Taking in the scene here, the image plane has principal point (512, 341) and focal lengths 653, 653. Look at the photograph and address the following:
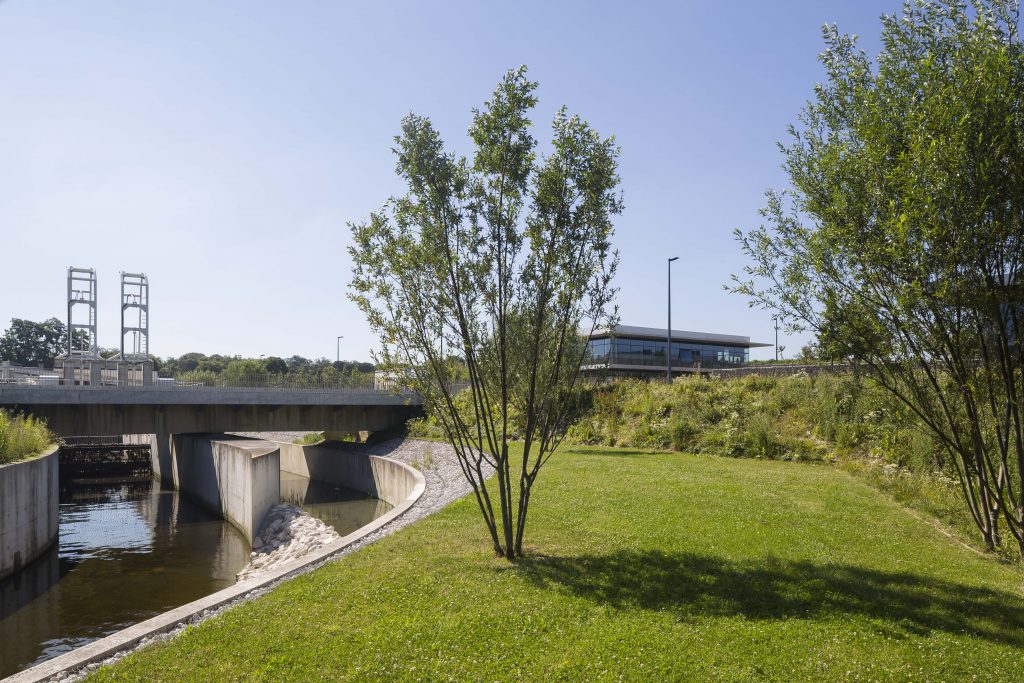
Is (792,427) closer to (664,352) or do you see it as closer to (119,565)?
(119,565)

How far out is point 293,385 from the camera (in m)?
37.3

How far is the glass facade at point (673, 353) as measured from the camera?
61.5m

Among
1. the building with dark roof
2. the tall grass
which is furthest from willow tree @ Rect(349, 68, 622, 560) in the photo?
the building with dark roof

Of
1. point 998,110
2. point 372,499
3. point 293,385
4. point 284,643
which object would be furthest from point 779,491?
point 293,385

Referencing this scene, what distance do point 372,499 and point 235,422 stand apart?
9.51m

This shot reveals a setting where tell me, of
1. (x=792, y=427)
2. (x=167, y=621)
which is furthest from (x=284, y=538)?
(x=792, y=427)

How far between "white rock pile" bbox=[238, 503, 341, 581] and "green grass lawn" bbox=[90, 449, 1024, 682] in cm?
743

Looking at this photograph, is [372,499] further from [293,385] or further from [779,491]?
[779,491]

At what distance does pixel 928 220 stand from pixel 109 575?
69.9 ft

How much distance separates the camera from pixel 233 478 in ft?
90.9

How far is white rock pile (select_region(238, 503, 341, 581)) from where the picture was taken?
65.0 feet

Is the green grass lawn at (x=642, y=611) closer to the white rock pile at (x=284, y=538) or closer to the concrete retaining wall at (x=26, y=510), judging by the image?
the white rock pile at (x=284, y=538)

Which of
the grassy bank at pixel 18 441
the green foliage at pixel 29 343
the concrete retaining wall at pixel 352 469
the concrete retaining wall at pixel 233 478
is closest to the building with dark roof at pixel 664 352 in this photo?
the concrete retaining wall at pixel 352 469

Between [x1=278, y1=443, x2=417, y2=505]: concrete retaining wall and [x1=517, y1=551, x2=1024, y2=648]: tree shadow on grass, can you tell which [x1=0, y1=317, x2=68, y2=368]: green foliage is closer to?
[x1=278, y1=443, x2=417, y2=505]: concrete retaining wall
